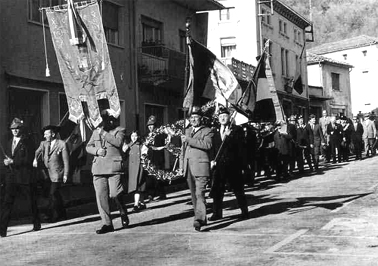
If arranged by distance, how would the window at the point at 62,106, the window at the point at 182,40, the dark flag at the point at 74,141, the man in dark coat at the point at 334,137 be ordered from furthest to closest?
the window at the point at 182,40 < the man in dark coat at the point at 334,137 < the window at the point at 62,106 < the dark flag at the point at 74,141

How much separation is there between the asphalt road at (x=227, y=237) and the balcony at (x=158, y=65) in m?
10.2

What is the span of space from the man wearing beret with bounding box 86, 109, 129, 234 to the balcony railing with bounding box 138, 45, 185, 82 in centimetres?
1304

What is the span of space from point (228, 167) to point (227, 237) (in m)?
1.84

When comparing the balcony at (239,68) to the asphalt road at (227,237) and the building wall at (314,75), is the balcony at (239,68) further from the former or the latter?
the asphalt road at (227,237)

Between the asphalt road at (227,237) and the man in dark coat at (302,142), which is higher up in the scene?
the man in dark coat at (302,142)

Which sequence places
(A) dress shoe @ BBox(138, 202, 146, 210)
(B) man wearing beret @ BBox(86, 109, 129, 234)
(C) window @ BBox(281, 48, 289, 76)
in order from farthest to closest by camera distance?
(C) window @ BBox(281, 48, 289, 76)
(A) dress shoe @ BBox(138, 202, 146, 210)
(B) man wearing beret @ BBox(86, 109, 129, 234)

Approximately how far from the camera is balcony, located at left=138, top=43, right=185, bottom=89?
72.0 feet

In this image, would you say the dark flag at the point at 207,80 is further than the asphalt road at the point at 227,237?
Yes

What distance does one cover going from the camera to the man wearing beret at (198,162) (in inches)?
332

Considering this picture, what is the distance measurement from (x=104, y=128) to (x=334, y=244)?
378 centimetres

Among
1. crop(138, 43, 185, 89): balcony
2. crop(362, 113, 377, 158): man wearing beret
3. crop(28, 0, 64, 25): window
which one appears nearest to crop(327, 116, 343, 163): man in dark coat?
crop(362, 113, 377, 158): man wearing beret

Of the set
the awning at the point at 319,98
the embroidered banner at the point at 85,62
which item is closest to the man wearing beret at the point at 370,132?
the embroidered banner at the point at 85,62

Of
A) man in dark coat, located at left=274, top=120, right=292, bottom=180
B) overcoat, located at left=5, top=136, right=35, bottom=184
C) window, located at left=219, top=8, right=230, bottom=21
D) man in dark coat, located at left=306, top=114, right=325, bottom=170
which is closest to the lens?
overcoat, located at left=5, top=136, right=35, bottom=184

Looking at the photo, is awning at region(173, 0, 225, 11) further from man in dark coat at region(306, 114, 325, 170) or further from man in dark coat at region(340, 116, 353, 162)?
man in dark coat at region(306, 114, 325, 170)
